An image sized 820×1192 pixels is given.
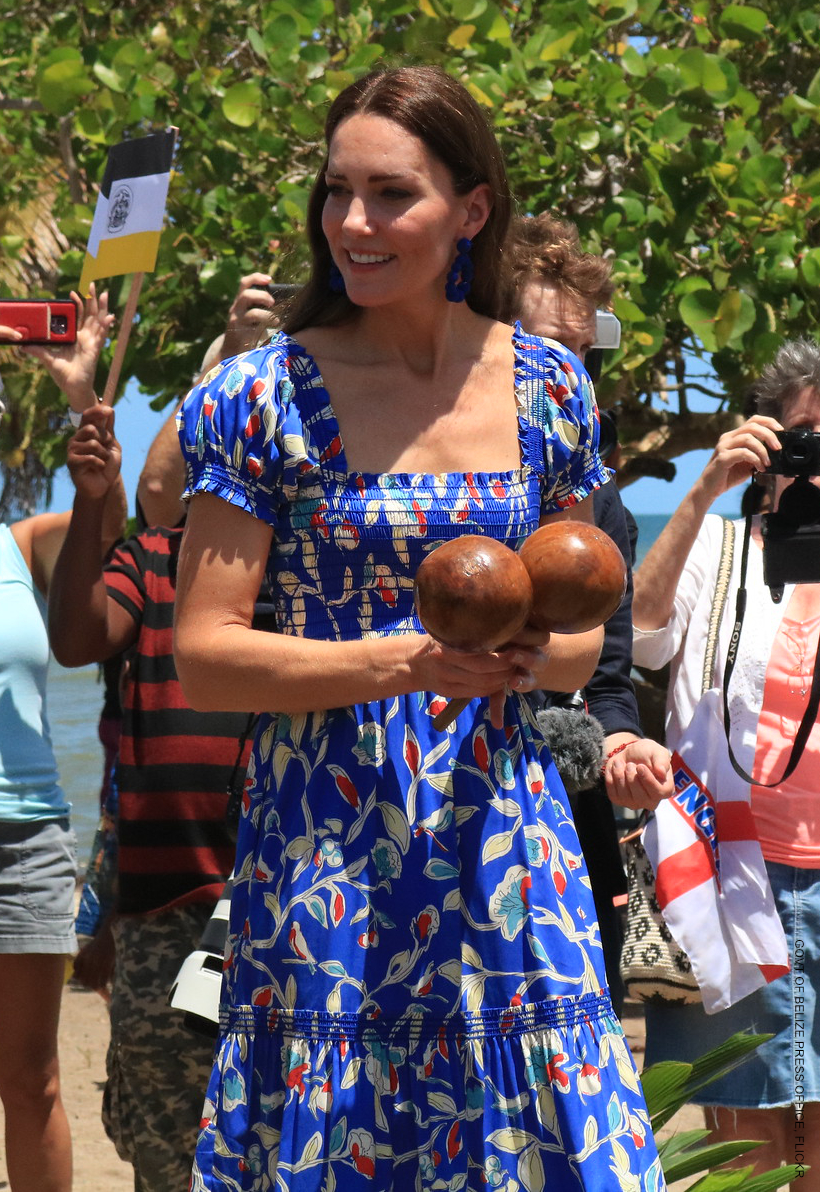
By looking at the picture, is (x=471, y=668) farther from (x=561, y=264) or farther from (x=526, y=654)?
(x=561, y=264)

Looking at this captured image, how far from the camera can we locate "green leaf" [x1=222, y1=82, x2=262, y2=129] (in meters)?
5.55

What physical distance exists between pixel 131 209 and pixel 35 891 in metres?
1.68

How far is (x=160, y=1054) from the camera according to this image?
124 inches

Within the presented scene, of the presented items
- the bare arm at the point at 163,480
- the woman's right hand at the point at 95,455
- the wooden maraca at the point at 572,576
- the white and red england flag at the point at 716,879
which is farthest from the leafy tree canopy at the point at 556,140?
the wooden maraca at the point at 572,576

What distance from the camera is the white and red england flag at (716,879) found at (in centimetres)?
313

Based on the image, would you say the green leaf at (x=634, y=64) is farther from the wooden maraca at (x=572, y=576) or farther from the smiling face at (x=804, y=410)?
the wooden maraca at (x=572, y=576)

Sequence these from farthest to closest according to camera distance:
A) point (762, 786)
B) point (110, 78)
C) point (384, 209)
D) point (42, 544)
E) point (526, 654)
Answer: point (110, 78), point (42, 544), point (762, 786), point (384, 209), point (526, 654)

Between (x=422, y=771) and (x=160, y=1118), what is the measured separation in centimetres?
164

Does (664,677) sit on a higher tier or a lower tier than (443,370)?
higher

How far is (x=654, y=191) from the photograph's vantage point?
17.9ft

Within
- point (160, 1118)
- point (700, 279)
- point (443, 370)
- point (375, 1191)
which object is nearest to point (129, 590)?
point (160, 1118)

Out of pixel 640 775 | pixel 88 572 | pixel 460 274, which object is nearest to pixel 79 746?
pixel 88 572

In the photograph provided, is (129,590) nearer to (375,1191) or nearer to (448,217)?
(448,217)

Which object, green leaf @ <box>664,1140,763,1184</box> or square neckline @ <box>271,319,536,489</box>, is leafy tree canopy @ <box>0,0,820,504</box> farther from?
square neckline @ <box>271,319,536,489</box>
